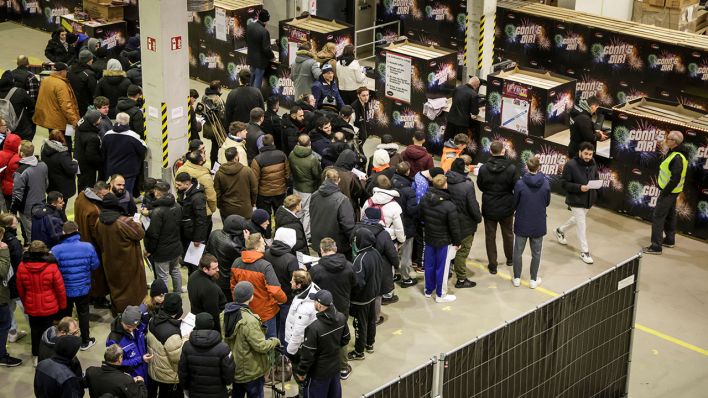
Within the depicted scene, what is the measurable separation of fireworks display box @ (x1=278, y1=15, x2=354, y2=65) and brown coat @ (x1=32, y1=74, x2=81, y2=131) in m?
4.52

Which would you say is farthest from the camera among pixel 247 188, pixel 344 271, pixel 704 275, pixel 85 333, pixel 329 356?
pixel 704 275

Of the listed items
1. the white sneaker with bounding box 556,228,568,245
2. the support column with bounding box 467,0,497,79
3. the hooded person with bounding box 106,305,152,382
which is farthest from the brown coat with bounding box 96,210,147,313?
the support column with bounding box 467,0,497,79

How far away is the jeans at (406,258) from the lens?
551 inches

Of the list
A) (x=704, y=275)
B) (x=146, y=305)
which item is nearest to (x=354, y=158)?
(x=146, y=305)

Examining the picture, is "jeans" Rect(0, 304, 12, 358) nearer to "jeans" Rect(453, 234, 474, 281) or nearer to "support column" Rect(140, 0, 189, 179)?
"support column" Rect(140, 0, 189, 179)

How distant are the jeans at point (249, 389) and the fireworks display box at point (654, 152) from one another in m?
7.70

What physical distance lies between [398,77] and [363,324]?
22.9 feet

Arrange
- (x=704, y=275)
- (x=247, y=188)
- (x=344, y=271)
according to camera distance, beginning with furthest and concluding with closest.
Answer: (x=704, y=275)
(x=247, y=188)
(x=344, y=271)

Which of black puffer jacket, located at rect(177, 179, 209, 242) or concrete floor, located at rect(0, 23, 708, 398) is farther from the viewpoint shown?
black puffer jacket, located at rect(177, 179, 209, 242)

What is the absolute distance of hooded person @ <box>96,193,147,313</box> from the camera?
1220 centimetres

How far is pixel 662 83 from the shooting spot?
62.2ft

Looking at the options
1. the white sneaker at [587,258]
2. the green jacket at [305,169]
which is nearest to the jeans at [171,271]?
the green jacket at [305,169]

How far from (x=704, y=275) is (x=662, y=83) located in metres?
5.27

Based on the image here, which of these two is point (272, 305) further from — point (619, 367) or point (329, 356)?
point (619, 367)
